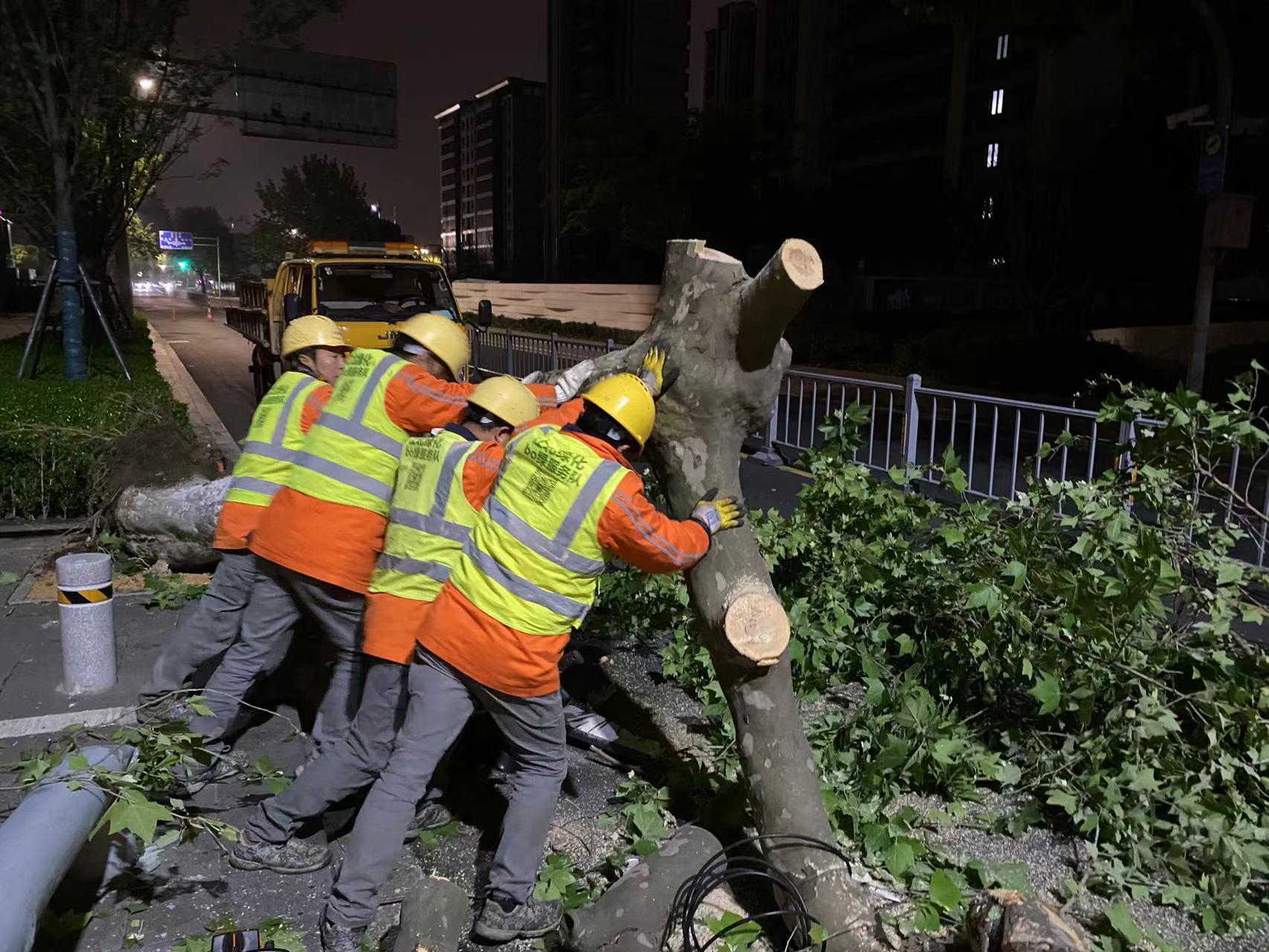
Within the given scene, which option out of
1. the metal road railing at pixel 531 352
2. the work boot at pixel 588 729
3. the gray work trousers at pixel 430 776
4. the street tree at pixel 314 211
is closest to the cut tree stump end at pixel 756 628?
the gray work trousers at pixel 430 776

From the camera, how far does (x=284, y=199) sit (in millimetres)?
62656

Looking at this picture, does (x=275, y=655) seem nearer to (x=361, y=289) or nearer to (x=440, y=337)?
(x=440, y=337)

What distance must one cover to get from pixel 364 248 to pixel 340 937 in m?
10.0

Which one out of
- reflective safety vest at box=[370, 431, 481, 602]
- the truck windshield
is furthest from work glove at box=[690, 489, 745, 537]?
the truck windshield

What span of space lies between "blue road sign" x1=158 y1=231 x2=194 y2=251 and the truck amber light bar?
225 feet

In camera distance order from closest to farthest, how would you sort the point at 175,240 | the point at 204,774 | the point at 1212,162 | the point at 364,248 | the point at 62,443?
the point at 204,774
the point at 62,443
the point at 1212,162
the point at 364,248
the point at 175,240

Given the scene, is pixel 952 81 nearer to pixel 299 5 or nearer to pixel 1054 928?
pixel 299 5

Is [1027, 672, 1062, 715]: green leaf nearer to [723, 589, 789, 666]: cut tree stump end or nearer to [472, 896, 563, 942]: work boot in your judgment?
[723, 589, 789, 666]: cut tree stump end

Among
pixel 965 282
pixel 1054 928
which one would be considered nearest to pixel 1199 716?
pixel 1054 928

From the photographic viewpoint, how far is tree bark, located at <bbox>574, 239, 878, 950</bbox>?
3.10 m

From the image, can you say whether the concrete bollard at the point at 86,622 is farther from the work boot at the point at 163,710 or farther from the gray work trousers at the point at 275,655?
the gray work trousers at the point at 275,655

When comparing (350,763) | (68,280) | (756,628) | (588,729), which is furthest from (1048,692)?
(68,280)

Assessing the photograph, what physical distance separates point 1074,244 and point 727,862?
16.7 m

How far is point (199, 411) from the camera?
12281mm
